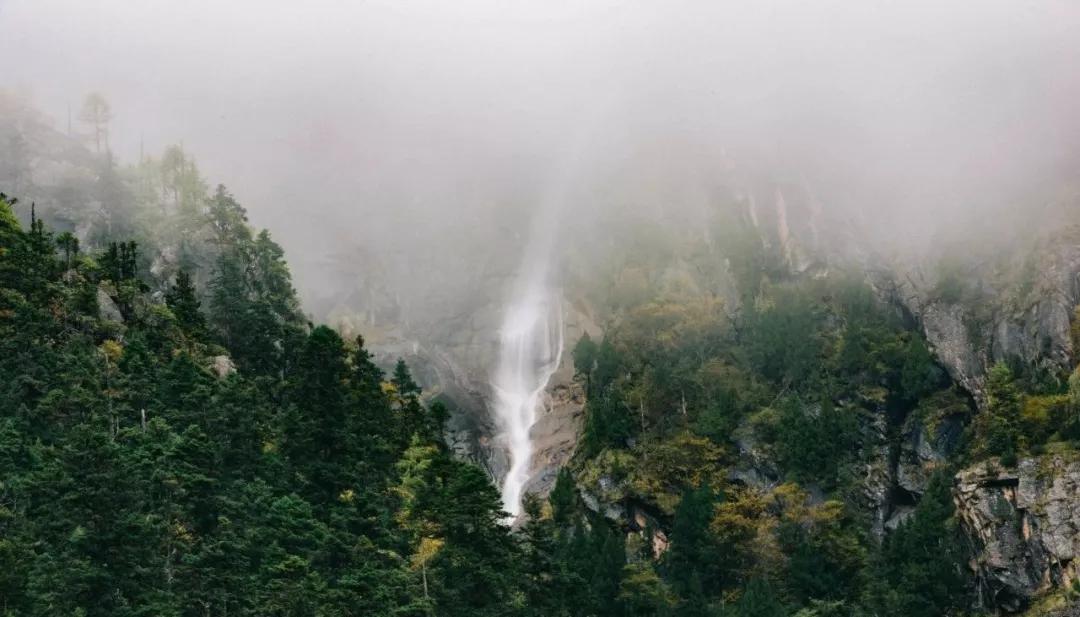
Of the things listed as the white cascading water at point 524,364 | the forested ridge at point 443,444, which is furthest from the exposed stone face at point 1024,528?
the white cascading water at point 524,364

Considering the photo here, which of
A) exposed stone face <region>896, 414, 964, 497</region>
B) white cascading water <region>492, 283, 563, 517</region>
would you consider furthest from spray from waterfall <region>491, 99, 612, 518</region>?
exposed stone face <region>896, 414, 964, 497</region>

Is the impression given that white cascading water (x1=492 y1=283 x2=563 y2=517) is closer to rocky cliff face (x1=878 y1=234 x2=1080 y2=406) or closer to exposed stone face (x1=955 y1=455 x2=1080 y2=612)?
rocky cliff face (x1=878 y1=234 x2=1080 y2=406)

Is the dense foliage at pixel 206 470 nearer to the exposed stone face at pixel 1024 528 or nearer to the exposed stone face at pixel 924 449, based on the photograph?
the exposed stone face at pixel 1024 528

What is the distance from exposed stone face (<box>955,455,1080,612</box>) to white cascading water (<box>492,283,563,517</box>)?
50499 millimetres

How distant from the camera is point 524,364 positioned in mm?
156125

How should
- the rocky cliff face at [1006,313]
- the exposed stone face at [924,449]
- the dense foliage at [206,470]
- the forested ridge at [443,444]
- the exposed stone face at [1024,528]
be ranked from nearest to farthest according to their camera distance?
1. the dense foliage at [206,470]
2. the forested ridge at [443,444]
3. the exposed stone face at [1024,528]
4. the rocky cliff face at [1006,313]
5. the exposed stone face at [924,449]

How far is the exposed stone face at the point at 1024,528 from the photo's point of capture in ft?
298

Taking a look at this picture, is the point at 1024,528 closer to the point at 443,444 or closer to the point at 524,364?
the point at 443,444

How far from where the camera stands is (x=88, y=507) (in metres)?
58.3

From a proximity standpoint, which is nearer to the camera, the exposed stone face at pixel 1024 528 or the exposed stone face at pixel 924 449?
the exposed stone face at pixel 1024 528

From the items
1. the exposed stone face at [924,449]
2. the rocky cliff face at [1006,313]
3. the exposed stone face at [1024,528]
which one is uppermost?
the rocky cliff face at [1006,313]

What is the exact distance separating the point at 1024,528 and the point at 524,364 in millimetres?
72978

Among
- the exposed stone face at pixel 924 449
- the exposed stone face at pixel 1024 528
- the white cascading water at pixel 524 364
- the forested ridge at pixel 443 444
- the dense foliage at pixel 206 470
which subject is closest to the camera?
the dense foliage at pixel 206 470

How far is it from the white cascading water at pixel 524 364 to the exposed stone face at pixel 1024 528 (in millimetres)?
50499
